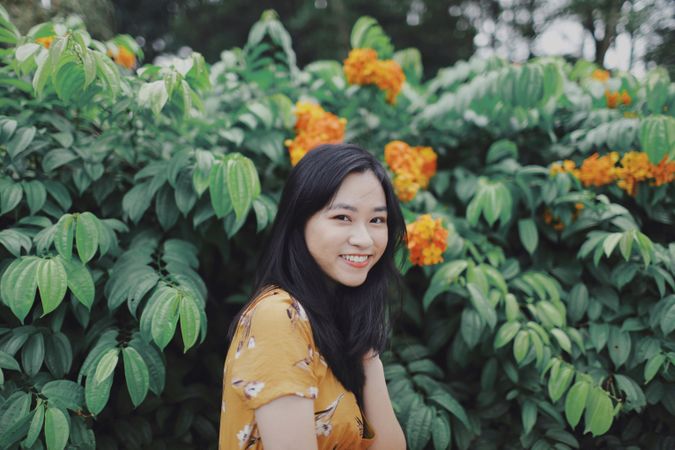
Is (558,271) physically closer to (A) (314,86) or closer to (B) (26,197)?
(A) (314,86)

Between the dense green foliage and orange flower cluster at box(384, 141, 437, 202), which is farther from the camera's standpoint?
orange flower cluster at box(384, 141, 437, 202)

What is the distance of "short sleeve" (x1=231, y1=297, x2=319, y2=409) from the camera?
122cm

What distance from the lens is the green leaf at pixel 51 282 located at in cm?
153

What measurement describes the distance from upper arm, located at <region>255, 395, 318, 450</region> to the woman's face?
38 cm

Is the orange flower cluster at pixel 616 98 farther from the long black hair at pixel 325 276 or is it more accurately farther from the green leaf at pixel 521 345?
the long black hair at pixel 325 276

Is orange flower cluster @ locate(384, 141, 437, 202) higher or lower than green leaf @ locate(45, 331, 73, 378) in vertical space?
higher

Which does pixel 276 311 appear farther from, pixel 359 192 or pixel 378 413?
pixel 378 413

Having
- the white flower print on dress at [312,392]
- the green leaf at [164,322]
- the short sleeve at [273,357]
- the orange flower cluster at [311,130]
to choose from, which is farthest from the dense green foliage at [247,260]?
the white flower print on dress at [312,392]

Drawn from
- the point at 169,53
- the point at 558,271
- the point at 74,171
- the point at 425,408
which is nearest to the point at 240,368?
the point at 425,408

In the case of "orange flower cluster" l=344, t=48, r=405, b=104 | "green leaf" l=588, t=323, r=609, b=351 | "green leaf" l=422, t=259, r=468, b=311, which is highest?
"orange flower cluster" l=344, t=48, r=405, b=104

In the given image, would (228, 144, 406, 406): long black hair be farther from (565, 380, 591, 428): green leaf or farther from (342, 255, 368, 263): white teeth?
(565, 380, 591, 428): green leaf

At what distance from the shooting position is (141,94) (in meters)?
1.78

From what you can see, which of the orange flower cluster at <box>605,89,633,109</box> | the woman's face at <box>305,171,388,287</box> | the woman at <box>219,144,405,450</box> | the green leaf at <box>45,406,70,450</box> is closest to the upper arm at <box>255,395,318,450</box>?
the woman at <box>219,144,405,450</box>

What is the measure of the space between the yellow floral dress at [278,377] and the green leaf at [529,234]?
4.02 ft
